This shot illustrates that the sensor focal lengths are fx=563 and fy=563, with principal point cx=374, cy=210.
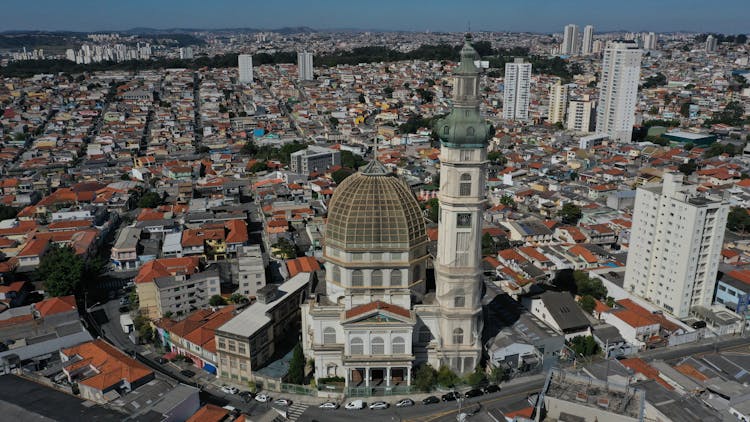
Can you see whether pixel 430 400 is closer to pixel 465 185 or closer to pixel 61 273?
pixel 465 185

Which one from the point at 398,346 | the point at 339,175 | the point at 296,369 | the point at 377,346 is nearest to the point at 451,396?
the point at 398,346

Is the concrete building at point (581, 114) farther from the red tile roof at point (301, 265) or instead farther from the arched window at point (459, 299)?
the arched window at point (459, 299)

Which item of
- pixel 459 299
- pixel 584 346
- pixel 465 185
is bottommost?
pixel 584 346

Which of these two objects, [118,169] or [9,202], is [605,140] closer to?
[118,169]

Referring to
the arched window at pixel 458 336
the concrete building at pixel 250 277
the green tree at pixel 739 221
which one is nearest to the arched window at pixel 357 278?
the arched window at pixel 458 336

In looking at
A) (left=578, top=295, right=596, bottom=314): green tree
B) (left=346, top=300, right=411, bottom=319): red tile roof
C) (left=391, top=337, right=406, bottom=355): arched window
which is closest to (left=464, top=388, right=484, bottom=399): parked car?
(left=391, top=337, right=406, bottom=355): arched window

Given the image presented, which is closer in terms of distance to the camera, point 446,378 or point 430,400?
point 430,400
